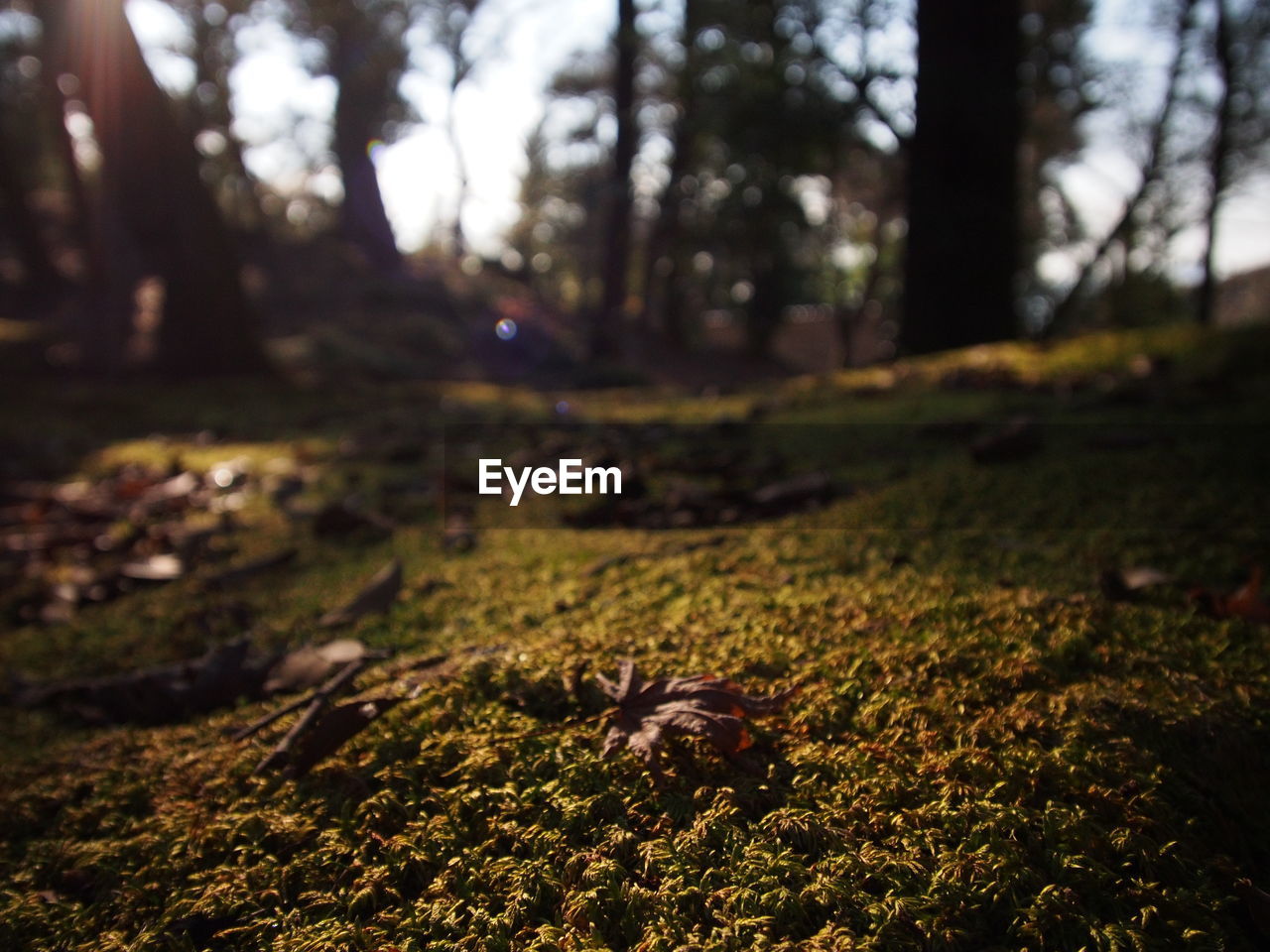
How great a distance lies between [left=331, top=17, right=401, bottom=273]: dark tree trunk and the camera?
26188 mm

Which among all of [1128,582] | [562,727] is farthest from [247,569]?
[1128,582]

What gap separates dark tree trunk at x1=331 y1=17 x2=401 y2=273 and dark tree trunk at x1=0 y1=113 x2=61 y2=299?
8.53 m

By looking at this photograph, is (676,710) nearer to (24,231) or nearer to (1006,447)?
(1006,447)

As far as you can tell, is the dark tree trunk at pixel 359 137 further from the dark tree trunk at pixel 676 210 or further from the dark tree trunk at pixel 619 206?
the dark tree trunk at pixel 619 206

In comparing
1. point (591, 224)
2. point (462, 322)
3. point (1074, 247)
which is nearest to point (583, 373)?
point (462, 322)

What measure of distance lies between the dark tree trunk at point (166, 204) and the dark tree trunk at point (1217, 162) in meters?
17.4

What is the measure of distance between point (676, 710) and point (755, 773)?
0.13m

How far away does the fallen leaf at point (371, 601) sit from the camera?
5.81 feet

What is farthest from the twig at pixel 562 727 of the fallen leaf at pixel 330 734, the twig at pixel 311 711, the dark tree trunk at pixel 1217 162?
the dark tree trunk at pixel 1217 162

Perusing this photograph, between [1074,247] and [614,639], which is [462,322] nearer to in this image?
[614,639]

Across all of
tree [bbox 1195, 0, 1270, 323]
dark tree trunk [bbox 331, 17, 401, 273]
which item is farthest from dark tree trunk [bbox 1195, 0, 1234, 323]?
dark tree trunk [bbox 331, 17, 401, 273]

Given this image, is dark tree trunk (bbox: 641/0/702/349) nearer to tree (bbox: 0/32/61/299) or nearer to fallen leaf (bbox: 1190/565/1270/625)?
fallen leaf (bbox: 1190/565/1270/625)

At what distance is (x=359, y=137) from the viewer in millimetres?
31719

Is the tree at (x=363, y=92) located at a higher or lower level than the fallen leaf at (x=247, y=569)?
Result: higher
